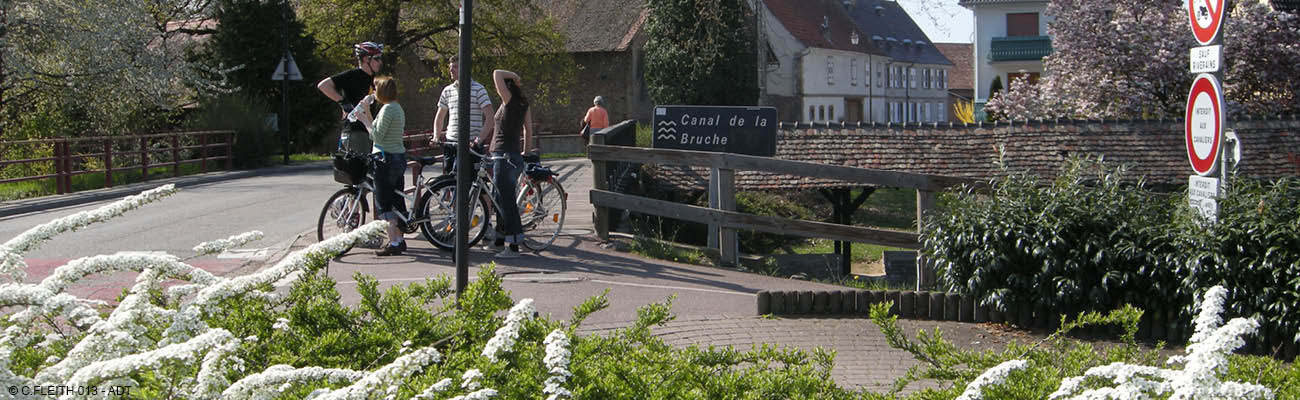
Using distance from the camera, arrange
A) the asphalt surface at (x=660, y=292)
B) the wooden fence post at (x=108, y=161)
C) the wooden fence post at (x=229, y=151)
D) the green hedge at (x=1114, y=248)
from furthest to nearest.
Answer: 1. the wooden fence post at (x=229, y=151)
2. the wooden fence post at (x=108, y=161)
3. the asphalt surface at (x=660, y=292)
4. the green hedge at (x=1114, y=248)

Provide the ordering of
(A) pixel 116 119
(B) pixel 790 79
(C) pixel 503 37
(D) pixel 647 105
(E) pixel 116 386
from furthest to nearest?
(B) pixel 790 79 → (D) pixel 647 105 → (C) pixel 503 37 → (A) pixel 116 119 → (E) pixel 116 386

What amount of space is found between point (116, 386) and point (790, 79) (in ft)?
194

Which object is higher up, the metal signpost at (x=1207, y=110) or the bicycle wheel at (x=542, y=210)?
the metal signpost at (x=1207, y=110)

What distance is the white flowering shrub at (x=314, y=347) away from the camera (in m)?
2.72

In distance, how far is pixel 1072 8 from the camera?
2139 centimetres

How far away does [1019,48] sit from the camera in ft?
171

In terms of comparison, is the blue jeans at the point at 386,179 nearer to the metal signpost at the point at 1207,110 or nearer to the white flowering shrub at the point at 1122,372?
the metal signpost at the point at 1207,110

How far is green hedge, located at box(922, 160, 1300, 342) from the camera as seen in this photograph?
638cm

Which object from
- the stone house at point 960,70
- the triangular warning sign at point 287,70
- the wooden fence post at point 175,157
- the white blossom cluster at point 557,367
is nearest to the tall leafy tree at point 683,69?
the triangular warning sign at point 287,70

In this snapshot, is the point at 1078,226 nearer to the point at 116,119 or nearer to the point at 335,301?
the point at 335,301

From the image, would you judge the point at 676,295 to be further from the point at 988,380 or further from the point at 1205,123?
the point at 1205,123

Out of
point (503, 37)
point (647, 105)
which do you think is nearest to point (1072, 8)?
point (503, 37)

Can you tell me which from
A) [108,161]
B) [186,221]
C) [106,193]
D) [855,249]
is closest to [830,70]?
[855,249]

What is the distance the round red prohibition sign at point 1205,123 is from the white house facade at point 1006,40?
45.6 m
